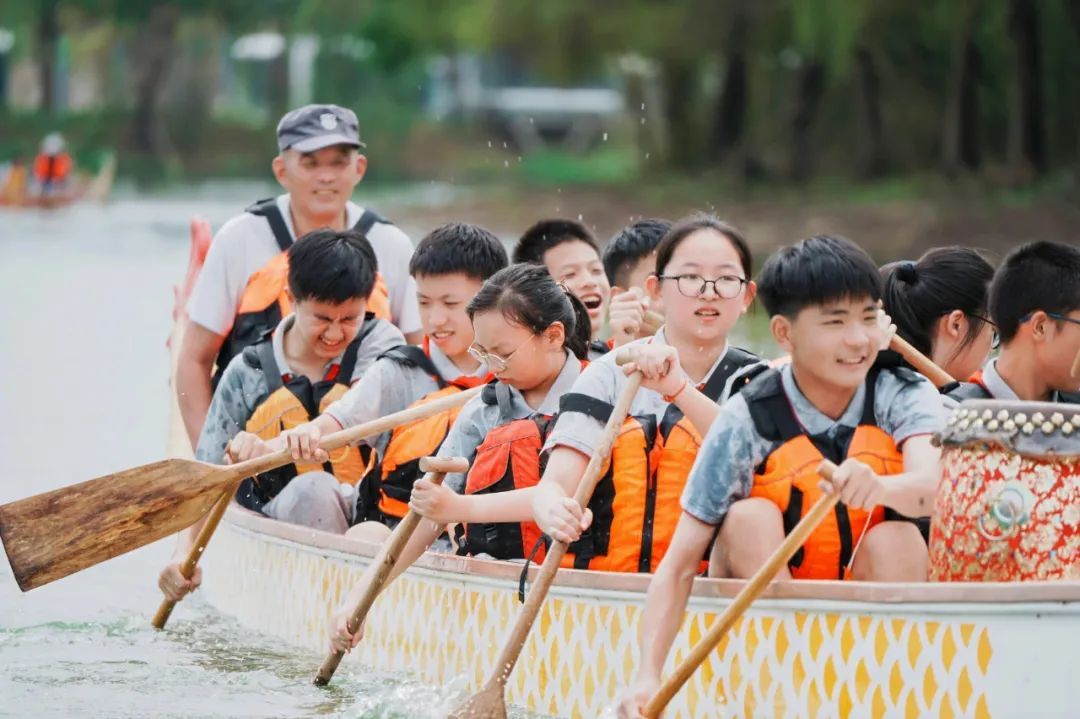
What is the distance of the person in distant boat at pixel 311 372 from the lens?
20.0 ft

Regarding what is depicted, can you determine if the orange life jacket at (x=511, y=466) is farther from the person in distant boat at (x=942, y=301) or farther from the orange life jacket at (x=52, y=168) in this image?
the orange life jacket at (x=52, y=168)

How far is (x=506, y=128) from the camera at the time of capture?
47.8 meters

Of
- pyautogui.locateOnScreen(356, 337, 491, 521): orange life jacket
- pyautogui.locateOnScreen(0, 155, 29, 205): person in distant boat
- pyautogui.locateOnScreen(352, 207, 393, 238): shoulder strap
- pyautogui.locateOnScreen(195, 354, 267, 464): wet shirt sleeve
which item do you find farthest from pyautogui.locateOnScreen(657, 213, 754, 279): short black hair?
pyautogui.locateOnScreen(0, 155, 29, 205): person in distant boat

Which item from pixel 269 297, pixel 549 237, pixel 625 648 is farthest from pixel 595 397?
pixel 269 297

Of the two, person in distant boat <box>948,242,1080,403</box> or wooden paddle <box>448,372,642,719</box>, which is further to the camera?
person in distant boat <box>948,242,1080,403</box>

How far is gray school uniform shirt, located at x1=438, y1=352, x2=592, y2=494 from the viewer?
17.3ft

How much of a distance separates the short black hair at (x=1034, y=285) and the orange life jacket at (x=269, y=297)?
92.6 inches

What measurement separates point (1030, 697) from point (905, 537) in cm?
44

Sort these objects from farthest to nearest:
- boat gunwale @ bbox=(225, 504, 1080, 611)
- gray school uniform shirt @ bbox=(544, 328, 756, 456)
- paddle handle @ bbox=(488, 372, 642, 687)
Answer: gray school uniform shirt @ bbox=(544, 328, 756, 456), paddle handle @ bbox=(488, 372, 642, 687), boat gunwale @ bbox=(225, 504, 1080, 611)

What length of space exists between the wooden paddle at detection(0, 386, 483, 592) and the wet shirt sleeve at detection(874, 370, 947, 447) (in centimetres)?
127

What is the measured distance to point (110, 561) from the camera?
28.2 ft

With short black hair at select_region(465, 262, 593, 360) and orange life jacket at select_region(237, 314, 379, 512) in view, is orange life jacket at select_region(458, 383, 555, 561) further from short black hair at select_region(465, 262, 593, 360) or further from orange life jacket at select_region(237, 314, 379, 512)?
orange life jacket at select_region(237, 314, 379, 512)

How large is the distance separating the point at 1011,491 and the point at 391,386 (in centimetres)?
205

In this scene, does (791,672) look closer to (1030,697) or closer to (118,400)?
(1030,697)
